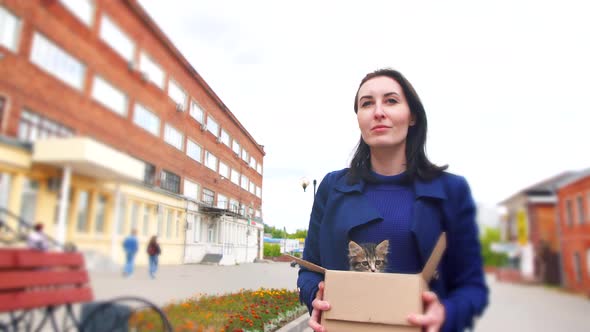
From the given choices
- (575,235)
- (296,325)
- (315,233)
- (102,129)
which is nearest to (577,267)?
(575,235)

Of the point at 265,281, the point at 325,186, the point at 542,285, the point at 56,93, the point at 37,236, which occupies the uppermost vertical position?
the point at 56,93

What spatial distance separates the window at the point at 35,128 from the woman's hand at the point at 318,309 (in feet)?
4.15

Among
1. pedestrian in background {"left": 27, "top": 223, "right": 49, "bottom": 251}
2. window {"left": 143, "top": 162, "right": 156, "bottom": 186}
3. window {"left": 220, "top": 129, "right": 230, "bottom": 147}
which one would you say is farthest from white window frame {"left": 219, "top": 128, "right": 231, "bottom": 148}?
pedestrian in background {"left": 27, "top": 223, "right": 49, "bottom": 251}

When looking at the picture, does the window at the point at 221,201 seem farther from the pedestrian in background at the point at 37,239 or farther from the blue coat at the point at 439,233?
the pedestrian in background at the point at 37,239

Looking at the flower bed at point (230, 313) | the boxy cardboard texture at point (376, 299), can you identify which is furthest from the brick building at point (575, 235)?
the flower bed at point (230, 313)

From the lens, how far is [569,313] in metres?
2.06

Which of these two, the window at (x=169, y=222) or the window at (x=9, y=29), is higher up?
the window at (x=9, y=29)

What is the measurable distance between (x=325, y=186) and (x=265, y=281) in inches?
65.2

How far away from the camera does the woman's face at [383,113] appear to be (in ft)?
7.32

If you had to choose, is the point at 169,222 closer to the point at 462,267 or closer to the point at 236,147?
the point at 236,147

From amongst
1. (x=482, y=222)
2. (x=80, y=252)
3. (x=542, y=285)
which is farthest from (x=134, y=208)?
(x=542, y=285)

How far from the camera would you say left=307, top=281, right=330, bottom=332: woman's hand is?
6.34ft

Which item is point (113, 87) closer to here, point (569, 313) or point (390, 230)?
point (390, 230)

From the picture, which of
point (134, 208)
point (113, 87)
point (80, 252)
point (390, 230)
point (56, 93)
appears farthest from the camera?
point (390, 230)
